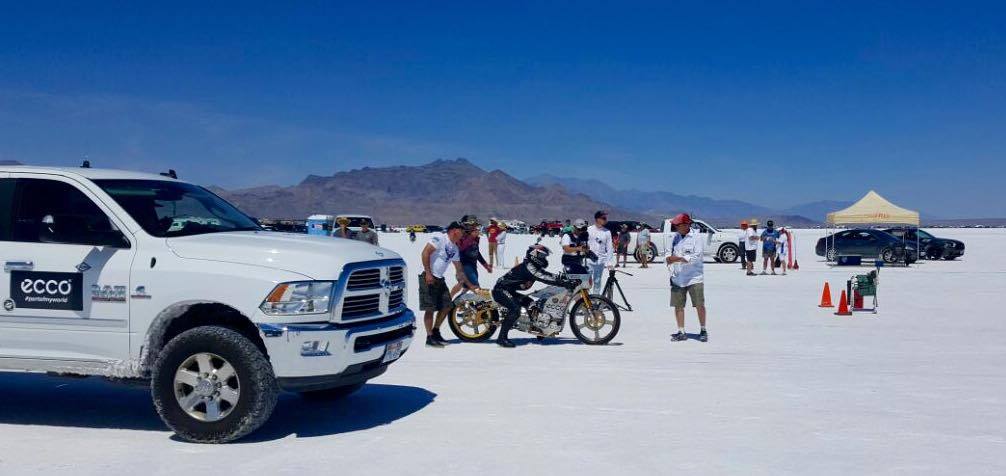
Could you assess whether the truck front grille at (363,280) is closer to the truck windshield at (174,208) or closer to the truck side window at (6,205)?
the truck windshield at (174,208)

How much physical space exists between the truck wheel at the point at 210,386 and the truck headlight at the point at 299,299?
0.34 m

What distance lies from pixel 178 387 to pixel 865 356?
318 inches

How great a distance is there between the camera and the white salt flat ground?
5.89 metres

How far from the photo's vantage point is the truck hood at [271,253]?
6328 millimetres

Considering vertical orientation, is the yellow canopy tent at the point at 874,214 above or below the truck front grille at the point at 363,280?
above

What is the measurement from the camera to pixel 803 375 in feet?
30.4

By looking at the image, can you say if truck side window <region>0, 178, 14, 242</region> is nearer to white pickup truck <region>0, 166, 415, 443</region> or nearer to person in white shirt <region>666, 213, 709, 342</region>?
white pickup truck <region>0, 166, 415, 443</region>

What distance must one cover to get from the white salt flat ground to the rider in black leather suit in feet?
1.31

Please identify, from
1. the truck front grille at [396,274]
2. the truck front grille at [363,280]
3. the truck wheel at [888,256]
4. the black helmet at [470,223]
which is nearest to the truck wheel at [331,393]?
the truck front grille at [396,274]

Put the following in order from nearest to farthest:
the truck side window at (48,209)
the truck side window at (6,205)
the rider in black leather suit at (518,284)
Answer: the truck side window at (48,209)
the truck side window at (6,205)
the rider in black leather suit at (518,284)

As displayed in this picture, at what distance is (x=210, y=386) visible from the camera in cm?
631

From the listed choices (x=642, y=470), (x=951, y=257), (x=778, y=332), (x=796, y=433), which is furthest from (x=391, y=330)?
(x=951, y=257)

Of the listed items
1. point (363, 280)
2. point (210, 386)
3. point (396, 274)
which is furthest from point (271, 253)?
point (396, 274)

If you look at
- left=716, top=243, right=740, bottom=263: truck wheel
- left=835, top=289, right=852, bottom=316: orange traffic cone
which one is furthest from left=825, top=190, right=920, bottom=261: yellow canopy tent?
left=835, top=289, right=852, bottom=316: orange traffic cone
